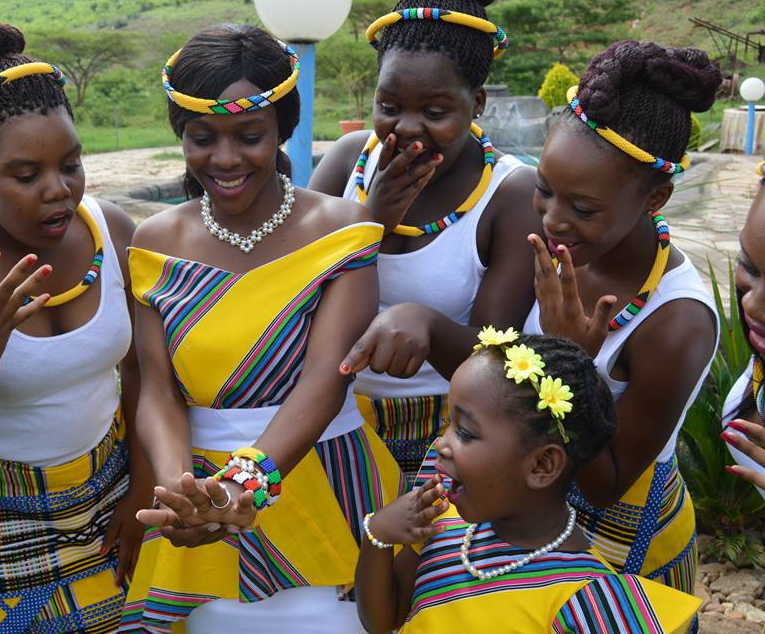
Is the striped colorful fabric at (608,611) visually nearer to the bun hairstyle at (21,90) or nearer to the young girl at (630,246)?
the young girl at (630,246)

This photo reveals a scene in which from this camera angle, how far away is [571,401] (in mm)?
2088

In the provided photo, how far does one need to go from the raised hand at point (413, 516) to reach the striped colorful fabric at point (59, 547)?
0.93 m

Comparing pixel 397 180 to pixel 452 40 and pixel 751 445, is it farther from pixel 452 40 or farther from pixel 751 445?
pixel 751 445

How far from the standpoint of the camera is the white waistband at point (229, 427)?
7.70 ft

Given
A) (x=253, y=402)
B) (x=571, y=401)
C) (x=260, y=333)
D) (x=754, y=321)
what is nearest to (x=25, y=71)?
(x=260, y=333)

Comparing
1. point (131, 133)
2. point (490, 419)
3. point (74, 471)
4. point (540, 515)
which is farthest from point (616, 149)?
point (131, 133)

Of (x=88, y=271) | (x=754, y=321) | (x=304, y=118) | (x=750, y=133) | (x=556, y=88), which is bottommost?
(x=750, y=133)

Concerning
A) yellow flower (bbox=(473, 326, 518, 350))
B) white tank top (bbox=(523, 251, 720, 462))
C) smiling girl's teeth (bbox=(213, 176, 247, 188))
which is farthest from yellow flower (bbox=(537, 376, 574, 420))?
smiling girl's teeth (bbox=(213, 176, 247, 188))

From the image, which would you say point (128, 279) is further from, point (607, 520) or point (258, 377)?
point (607, 520)

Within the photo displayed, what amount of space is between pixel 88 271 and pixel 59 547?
76 centimetres

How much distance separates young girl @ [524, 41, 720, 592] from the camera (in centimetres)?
224

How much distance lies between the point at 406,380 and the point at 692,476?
2.14 m

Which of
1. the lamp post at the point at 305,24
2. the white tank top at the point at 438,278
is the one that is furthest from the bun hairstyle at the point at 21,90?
the lamp post at the point at 305,24

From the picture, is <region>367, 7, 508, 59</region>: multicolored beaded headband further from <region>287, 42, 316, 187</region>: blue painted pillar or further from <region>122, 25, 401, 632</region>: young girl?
<region>287, 42, 316, 187</region>: blue painted pillar
